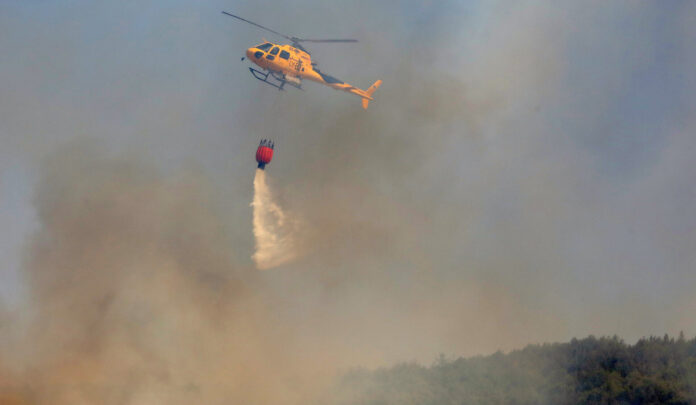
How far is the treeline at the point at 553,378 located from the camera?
227 feet

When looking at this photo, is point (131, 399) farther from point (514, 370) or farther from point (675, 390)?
point (675, 390)

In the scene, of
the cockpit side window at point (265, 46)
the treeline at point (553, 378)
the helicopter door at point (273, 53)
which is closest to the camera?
the treeline at point (553, 378)

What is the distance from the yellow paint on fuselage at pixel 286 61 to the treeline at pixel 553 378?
22193 mm

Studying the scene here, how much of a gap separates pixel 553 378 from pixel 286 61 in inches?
1143

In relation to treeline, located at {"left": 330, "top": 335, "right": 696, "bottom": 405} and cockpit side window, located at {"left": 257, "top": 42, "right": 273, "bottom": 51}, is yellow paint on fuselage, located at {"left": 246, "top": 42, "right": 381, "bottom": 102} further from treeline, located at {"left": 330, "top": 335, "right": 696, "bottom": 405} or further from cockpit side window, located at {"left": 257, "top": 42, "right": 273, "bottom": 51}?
treeline, located at {"left": 330, "top": 335, "right": 696, "bottom": 405}

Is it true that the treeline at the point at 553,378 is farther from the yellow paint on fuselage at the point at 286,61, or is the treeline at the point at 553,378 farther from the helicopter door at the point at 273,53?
the helicopter door at the point at 273,53

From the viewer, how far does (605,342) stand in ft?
252

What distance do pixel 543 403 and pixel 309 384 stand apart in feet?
55.9

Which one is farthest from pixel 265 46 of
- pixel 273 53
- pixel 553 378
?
pixel 553 378

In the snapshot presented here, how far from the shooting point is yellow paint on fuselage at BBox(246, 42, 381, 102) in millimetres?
79000

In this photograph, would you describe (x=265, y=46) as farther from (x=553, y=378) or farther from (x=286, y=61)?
(x=553, y=378)

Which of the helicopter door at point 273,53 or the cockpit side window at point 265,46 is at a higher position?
the cockpit side window at point 265,46

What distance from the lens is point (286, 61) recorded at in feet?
261

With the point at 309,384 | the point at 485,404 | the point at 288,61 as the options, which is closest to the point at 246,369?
the point at 309,384
